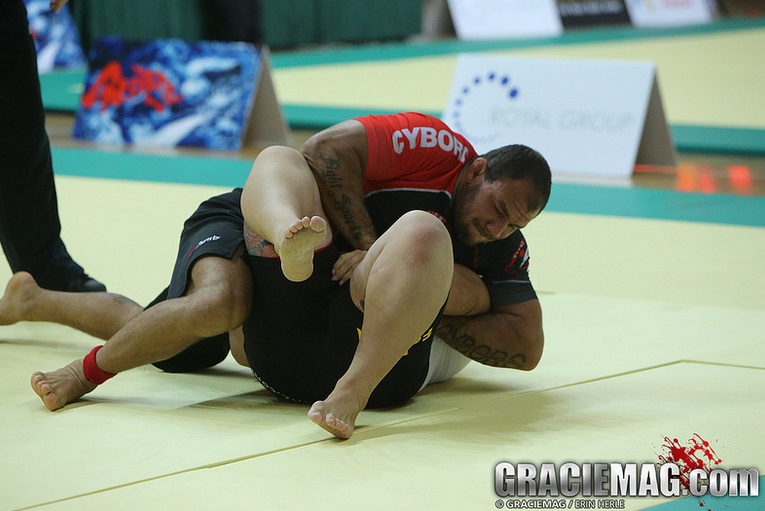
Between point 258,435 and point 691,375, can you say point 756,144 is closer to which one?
point 691,375

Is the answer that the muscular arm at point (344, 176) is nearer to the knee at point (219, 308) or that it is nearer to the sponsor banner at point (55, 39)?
the knee at point (219, 308)

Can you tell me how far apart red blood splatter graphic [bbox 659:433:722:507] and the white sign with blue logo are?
4.54 metres

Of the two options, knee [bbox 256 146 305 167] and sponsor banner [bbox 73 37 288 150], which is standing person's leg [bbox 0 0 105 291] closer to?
knee [bbox 256 146 305 167]

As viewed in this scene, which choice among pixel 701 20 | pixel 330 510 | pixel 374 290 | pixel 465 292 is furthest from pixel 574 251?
pixel 701 20

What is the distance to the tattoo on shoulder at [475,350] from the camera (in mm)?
3188

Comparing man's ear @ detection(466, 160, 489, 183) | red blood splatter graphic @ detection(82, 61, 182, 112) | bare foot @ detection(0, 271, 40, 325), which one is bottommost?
red blood splatter graphic @ detection(82, 61, 182, 112)

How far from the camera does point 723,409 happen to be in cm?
307

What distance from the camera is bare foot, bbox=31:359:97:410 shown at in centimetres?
304

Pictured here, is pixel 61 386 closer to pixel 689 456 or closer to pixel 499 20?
pixel 689 456

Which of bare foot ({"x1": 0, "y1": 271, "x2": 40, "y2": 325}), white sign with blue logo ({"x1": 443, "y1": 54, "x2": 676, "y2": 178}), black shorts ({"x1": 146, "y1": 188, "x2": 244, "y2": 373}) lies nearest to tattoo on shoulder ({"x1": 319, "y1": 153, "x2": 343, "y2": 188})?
black shorts ({"x1": 146, "y1": 188, "x2": 244, "y2": 373})

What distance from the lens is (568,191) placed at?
6.71 m

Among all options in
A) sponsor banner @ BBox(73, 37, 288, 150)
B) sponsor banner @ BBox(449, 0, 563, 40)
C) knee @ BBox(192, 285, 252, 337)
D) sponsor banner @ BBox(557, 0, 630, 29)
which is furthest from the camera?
sponsor banner @ BBox(557, 0, 630, 29)

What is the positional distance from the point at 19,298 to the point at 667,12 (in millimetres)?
16153

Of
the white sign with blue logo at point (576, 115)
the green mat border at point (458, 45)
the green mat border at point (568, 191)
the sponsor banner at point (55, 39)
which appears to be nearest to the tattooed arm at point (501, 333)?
the green mat border at point (568, 191)
